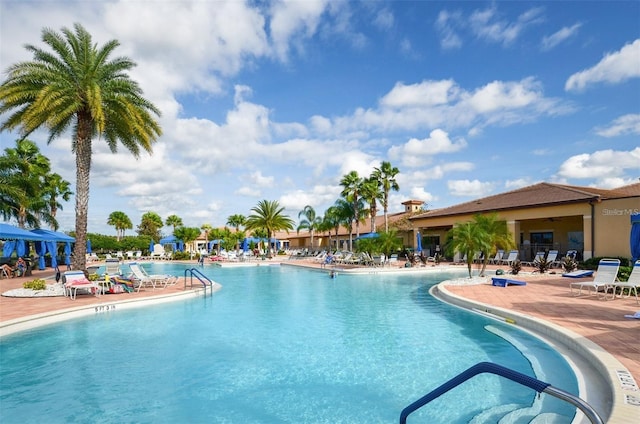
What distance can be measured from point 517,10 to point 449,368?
39.8ft

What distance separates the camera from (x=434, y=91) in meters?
15.6

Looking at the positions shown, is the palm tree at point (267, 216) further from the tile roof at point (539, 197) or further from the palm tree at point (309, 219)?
the tile roof at point (539, 197)

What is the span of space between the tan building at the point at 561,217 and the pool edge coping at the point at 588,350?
14.4 meters

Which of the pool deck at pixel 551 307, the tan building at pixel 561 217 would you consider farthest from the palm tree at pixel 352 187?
the pool deck at pixel 551 307

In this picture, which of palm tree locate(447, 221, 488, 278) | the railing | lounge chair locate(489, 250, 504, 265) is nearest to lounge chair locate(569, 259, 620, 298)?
palm tree locate(447, 221, 488, 278)

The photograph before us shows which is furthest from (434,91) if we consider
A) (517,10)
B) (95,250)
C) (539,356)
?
(95,250)

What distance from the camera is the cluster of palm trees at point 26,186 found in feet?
72.6

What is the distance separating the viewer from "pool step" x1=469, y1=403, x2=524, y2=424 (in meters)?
4.89

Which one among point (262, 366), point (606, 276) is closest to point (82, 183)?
point (262, 366)

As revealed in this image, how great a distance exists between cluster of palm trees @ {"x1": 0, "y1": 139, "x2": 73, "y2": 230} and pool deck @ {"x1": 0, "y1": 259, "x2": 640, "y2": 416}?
9212mm

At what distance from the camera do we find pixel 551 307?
9.94m

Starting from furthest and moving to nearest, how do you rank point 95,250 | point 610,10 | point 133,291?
point 95,250, point 133,291, point 610,10

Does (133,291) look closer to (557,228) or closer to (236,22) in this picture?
(236,22)

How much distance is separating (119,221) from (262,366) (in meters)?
67.5
